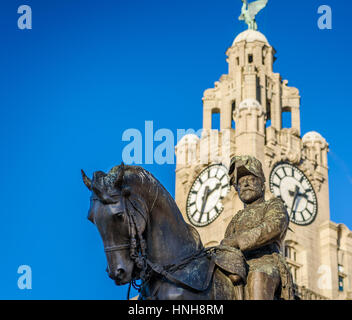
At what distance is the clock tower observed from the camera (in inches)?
2435

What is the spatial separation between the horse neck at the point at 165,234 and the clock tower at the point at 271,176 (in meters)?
46.8

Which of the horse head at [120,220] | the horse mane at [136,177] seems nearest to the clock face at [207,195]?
the horse mane at [136,177]

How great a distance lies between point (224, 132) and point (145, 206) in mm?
52205

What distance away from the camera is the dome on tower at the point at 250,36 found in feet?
229

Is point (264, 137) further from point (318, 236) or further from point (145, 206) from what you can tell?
point (145, 206)

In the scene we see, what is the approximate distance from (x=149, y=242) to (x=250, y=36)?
59.1 meters

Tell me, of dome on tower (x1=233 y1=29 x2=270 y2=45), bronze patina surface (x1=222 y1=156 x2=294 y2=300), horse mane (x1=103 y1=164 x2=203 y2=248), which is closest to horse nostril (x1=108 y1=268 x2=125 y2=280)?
horse mane (x1=103 y1=164 x2=203 y2=248)

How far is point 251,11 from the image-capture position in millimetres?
73312

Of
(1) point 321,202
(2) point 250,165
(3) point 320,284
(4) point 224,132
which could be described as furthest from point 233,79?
(2) point 250,165

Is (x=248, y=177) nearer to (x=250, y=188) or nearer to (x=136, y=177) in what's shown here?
(x=250, y=188)

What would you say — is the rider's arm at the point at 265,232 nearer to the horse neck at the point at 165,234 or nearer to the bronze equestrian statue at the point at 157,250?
the bronze equestrian statue at the point at 157,250

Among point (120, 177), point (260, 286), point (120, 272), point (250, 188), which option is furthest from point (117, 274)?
point (250, 188)

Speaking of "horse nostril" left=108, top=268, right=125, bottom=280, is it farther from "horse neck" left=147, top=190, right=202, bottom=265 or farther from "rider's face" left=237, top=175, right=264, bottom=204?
"rider's face" left=237, top=175, right=264, bottom=204

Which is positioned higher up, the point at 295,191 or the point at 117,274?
the point at 295,191
